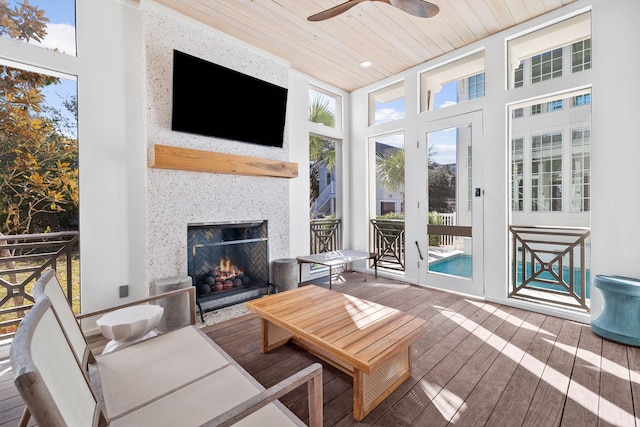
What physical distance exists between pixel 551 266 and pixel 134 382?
3.97 m

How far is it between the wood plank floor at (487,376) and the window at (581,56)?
260 centimetres

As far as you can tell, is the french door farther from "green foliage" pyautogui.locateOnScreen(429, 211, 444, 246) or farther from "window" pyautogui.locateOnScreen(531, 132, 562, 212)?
"window" pyautogui.locateOnScreen(531, 132, 562, 212)

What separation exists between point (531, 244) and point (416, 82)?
264cm

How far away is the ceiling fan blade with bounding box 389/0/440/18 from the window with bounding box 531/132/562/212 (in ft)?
10.9

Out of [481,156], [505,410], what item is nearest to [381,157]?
[481,156]

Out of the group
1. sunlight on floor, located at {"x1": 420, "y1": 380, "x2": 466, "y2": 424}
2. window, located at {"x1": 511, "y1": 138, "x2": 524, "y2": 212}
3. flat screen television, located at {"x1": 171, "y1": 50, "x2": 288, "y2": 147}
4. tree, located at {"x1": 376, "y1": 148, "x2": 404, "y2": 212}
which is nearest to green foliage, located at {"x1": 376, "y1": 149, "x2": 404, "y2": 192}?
tree, located at {"x1": 376, "y1": 148, "x2": 404, "y2": 212}

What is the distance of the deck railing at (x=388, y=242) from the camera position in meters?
4.55

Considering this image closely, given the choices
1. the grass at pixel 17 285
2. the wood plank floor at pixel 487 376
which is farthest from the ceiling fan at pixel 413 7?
the grass at pixel 17 285

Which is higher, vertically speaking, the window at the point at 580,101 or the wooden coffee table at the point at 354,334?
the window at the point at 580,101

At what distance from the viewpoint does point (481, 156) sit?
349 cm

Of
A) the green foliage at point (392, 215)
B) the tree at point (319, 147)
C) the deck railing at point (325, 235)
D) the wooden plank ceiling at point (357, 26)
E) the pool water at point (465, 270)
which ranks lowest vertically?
the pool water at point (465, 270)

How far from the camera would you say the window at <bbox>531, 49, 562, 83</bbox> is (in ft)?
9.96

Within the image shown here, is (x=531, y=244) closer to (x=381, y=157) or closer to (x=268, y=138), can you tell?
(x=381, y=157)

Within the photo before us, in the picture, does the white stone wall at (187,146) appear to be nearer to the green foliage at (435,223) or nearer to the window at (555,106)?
the green foliage at (435,223)
